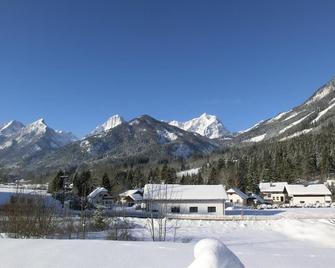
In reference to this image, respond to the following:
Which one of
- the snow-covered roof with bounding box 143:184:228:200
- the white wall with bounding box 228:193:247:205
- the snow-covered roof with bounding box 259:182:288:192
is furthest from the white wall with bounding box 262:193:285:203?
the snow-covered roof with bounding box 143:184:228:200

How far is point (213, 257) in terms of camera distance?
381 cm

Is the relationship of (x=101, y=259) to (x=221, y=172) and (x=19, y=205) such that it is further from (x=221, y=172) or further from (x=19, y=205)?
(x=221, y=172)

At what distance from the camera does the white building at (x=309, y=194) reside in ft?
318

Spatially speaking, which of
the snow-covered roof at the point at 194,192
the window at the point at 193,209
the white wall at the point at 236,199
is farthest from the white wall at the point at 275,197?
the window at the point at 193,209

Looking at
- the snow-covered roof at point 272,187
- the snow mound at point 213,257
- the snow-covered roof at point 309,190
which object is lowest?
the snow mound at point 213,257

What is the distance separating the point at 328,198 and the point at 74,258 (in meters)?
97.9

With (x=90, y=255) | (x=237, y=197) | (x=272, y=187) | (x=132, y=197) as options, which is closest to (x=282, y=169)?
(x=272, y=187)

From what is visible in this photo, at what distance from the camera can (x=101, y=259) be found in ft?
25.8

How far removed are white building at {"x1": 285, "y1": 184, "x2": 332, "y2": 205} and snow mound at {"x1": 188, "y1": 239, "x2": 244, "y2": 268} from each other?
98428 mm

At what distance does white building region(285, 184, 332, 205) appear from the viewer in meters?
96.9

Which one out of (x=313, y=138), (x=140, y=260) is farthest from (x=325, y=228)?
(x=313, y=138)

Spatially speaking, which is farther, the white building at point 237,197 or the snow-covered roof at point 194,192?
the white building at point 237,197

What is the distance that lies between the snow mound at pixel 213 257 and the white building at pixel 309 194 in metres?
98.4

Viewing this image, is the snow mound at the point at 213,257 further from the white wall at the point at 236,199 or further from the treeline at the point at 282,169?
the treeline at the point at 282,169
